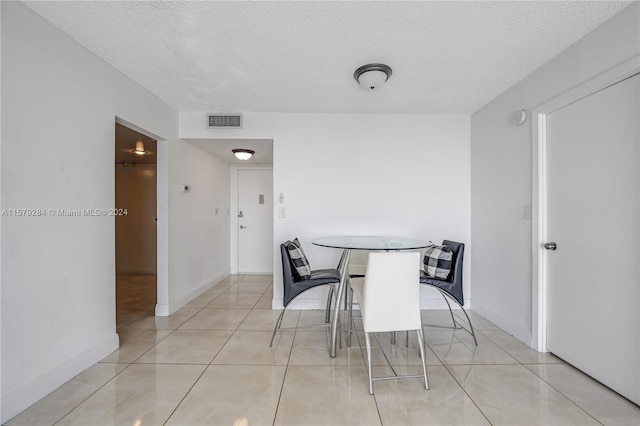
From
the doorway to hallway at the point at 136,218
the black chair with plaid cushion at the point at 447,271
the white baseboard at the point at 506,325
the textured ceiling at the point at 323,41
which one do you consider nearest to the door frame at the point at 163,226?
the textured ceiling at the point at 323,41

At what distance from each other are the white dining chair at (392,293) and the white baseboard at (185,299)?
2.32 m

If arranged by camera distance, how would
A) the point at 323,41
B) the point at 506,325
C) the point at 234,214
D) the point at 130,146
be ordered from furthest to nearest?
the point at 234,214 → the point at 130,146 → the point at 506,325 → the point at 323,41

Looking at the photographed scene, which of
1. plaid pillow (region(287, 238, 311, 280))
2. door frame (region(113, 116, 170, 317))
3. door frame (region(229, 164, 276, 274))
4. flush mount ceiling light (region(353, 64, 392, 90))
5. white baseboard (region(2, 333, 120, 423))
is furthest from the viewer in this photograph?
door frame (region(229, 164, 276, 274))

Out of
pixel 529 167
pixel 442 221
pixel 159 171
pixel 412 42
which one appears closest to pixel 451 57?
pixel 412 42

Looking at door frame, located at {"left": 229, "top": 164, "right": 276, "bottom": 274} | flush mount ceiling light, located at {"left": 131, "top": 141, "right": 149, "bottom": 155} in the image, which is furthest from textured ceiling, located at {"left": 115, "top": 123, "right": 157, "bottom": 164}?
door frame, located at {"left": 229, "top": 164, "right": 276, "bottom": 274}

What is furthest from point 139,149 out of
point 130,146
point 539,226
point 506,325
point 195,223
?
point 506,325

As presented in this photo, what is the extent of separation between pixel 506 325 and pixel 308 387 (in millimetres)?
1989

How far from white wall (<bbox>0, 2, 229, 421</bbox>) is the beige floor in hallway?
0.21 metres

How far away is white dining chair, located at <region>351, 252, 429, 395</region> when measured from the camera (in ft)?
5.80

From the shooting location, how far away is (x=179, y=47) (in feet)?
6.51

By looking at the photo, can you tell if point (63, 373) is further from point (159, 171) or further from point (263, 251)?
point (263, 251)

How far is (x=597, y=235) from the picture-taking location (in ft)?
5.93

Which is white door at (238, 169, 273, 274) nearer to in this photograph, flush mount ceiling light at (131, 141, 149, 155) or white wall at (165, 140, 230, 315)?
white wall at (165, 140, 230, 315)

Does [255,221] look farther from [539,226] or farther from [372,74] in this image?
[539,226]
